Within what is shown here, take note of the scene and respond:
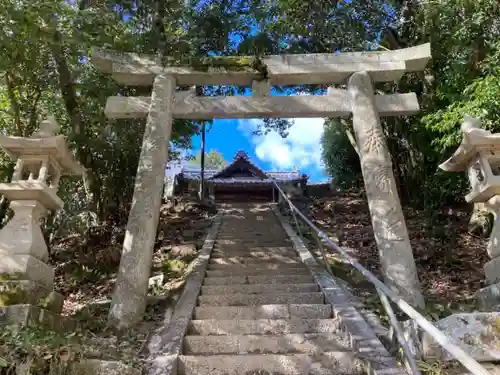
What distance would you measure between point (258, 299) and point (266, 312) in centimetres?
42

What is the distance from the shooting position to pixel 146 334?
4551 mm

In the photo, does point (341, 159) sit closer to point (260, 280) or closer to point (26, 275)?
point (260, 280)

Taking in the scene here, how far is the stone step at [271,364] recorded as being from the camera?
3.68 metres

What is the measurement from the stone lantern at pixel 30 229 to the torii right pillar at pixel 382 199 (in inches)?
152

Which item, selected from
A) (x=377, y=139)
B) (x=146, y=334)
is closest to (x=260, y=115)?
(x=377, y=139)

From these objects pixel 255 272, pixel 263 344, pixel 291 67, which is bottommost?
pixel 263 344

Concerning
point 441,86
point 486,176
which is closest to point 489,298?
point 486,176

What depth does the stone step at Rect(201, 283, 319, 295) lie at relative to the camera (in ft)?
18.2

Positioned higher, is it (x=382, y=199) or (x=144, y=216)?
(x=382, y=199)

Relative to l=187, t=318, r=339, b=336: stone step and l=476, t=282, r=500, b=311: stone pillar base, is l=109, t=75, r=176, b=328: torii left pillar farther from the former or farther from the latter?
l=476, t=282, r=500, b=311: stone pillar base

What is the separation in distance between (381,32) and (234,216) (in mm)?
6807

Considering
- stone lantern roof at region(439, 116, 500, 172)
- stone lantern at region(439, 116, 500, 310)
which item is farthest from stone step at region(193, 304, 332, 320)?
stone lantern roof at region(439, 116, 500, 172)

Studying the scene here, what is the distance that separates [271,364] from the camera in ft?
12.3

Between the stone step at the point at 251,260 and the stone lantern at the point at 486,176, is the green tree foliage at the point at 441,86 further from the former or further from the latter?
the stone step at the point at 251,260
